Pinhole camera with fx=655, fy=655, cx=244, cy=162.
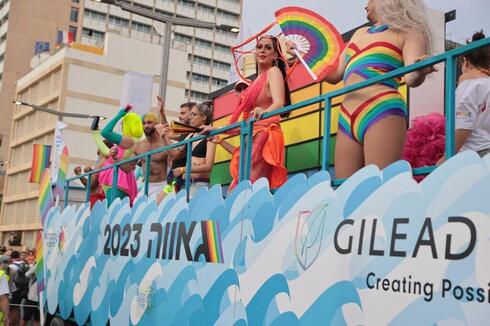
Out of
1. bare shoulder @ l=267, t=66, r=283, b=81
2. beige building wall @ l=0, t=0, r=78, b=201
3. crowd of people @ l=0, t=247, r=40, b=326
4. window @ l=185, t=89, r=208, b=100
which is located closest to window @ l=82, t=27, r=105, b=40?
beige building wall @ l=0, t=0, r=78, b=201

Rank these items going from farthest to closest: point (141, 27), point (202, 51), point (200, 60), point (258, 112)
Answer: point (202, 51)
point (200, 60)
point (141, 27)
point (258, 112)

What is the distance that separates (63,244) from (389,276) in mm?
5628

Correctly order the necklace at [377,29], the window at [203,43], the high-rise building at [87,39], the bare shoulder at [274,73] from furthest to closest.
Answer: the window at [203,43] < the high-rise building at [87,39] < the bare shoulder at [274,73] < the necklace at [377,29]

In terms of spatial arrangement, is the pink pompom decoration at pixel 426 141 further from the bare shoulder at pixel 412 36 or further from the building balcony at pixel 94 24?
the building balcony at pixel 94 24

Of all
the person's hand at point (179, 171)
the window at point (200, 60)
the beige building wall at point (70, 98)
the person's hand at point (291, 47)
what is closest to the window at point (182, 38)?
the window at point (200, 60)

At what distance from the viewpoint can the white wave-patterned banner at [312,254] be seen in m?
2.70

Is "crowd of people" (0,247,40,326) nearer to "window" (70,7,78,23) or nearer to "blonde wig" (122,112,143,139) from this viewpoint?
"blonde wig" (122,112,143,139)

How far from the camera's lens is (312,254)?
357 cm

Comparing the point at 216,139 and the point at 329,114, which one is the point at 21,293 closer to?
the point at 216,139

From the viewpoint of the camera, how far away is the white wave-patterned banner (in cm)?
270

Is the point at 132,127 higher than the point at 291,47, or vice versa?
the point at 291,47

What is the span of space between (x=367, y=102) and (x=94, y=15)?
252 ft

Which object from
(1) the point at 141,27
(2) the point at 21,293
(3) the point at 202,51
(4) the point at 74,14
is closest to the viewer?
(2) the point at 21,293

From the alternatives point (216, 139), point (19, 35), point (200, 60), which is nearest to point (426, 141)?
point (216, 139)
